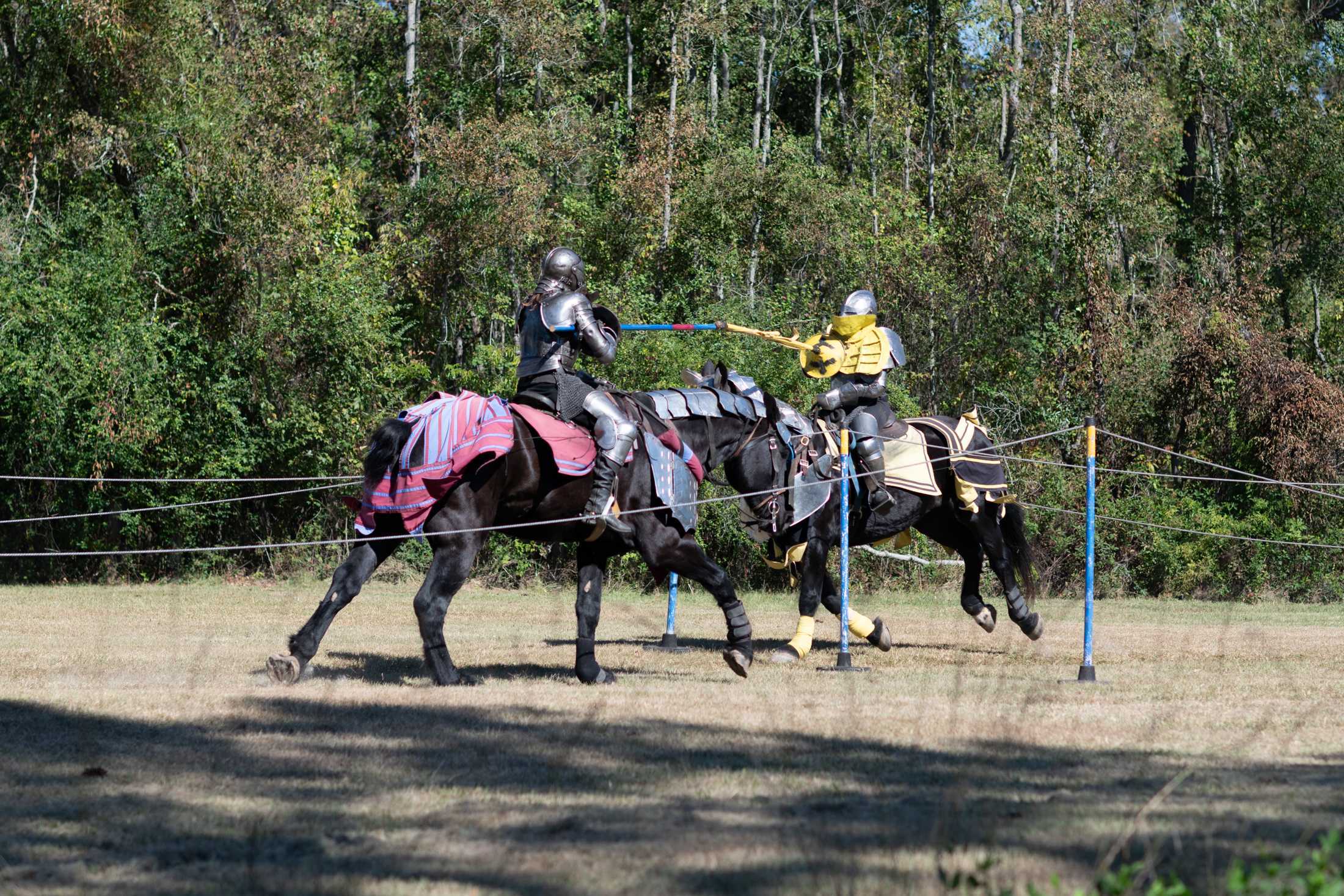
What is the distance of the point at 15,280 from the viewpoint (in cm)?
2364

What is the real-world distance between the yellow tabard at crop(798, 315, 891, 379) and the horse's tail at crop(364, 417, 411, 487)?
3972 millimetres

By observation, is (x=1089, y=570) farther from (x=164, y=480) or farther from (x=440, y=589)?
(x=164, y=480)

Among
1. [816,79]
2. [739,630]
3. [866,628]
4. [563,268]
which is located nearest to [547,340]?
[563,268]

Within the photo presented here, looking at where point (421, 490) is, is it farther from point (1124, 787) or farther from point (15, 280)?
point (15, 280)

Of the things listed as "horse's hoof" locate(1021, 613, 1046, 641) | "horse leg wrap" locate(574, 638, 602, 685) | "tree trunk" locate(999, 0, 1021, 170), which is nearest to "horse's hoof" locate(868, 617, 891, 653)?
"horse's hoof" locate(1021, 613, 1046, 641)

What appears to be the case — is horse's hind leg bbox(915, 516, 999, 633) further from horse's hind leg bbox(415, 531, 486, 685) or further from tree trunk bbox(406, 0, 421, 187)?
tree trunk bbox(406, 0, 421, 187)

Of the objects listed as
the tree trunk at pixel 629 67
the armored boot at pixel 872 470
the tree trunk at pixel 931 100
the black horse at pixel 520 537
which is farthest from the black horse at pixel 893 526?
the tree trunk at pixel 629 67

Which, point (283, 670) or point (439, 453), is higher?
point (439, 453)

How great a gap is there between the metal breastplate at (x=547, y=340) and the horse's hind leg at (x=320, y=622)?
5.21ft

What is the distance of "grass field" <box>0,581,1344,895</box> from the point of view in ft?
17.1

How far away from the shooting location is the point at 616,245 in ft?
102

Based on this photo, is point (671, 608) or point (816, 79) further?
point (816, 79)

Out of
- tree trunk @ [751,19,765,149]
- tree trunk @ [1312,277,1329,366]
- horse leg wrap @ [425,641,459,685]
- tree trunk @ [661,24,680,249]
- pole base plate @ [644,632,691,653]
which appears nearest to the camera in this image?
horse leg wrap @ [425,641,459,685]

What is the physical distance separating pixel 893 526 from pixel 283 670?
5.61 m
